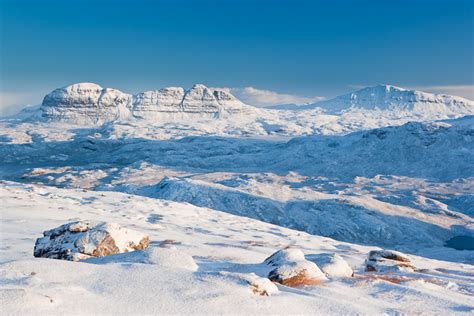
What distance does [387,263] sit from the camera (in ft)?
67.8

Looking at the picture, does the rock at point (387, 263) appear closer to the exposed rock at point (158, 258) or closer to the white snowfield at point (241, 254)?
the white snowfield at point (241, 254)

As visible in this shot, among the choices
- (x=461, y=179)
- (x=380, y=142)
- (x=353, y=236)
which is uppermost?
(x=380, y=142)

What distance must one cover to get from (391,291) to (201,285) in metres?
6.13

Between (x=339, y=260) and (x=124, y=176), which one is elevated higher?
(x=339, y=260)

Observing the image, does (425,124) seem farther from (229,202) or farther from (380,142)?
(229,202)

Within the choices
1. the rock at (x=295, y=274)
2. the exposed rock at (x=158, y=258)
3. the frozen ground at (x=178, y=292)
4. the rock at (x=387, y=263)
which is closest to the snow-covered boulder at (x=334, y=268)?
the frozen ground at (x=178, y=292)

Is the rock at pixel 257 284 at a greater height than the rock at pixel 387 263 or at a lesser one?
greater

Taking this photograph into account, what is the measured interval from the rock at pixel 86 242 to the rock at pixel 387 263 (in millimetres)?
11423

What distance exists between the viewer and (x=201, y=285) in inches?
404

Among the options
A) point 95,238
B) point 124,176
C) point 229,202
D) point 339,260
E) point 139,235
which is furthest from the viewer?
point 124,176

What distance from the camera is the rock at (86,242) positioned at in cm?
1625

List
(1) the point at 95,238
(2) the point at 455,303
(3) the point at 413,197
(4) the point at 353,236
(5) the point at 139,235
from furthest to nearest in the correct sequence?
(3) the point at 413,197 → (4) the point at 353,236 → (5) the point at 139,235 → (1) the point at 95,238 → (2) the point at 455,303

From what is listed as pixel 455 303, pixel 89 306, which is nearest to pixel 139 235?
pixel 89 306

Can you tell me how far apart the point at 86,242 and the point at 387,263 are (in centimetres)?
1433
